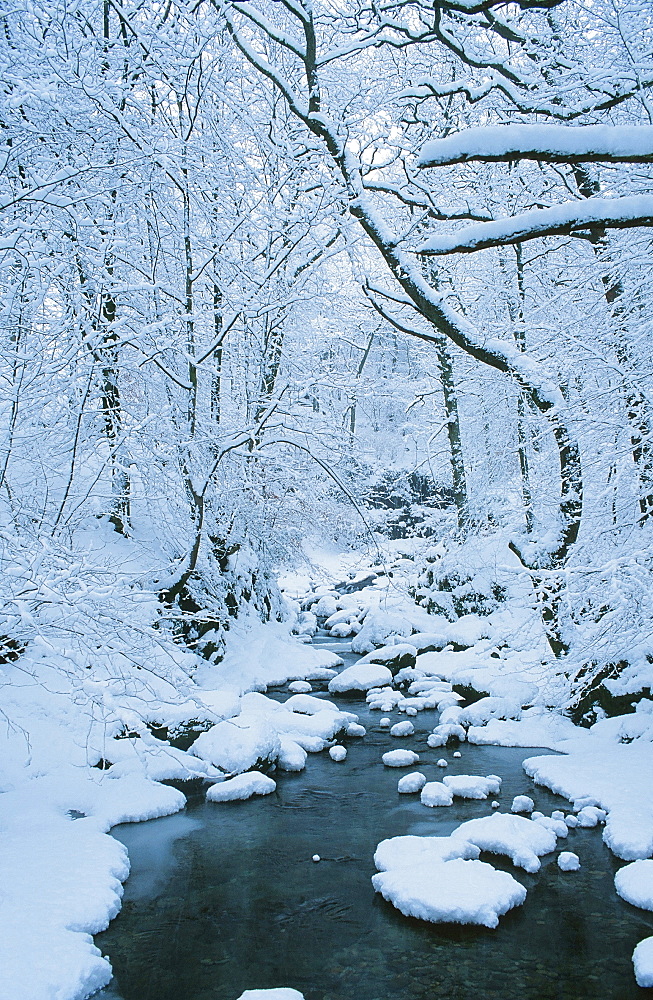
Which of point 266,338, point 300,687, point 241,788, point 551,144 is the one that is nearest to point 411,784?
point 241,788

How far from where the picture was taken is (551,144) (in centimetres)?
275

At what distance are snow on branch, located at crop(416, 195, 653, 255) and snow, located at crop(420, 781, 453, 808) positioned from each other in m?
5.59

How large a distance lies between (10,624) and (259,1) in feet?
42.5

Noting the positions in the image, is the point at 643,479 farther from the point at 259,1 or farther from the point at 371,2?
the point at 259,1

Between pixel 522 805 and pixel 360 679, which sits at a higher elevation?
pixel 522 805

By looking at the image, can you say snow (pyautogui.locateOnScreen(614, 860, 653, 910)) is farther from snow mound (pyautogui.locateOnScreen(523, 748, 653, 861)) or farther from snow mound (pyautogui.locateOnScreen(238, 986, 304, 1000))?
snow mound (pyautogui.locateOnScreen(238, 986, 304, 1000))

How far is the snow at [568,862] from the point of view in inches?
217

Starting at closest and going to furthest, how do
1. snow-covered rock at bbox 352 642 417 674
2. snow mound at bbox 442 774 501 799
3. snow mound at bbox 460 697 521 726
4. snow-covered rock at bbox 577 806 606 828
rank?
snow-covered rock at bbox 577 806 606 828
snow mound at bbox 442 774 501 799
snow mound at bbox 460 697 521 726
snow-covered rock at bbox 352 642 417 674

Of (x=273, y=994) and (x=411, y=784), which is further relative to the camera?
(x=411, y=784)

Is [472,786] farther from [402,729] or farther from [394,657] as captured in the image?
[394,657]

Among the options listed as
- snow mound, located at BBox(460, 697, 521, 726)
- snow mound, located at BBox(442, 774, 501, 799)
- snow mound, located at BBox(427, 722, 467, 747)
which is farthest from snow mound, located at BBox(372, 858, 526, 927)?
snow mound, located at BBox(460, 697, 521, 726)

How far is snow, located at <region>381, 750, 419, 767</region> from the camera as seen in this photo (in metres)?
8.07

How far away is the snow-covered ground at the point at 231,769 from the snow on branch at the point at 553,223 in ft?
9.54

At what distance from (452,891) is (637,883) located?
1389mm
